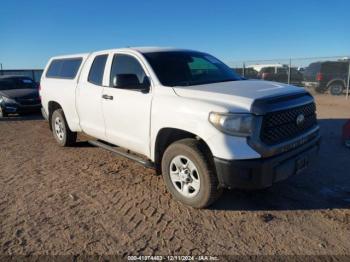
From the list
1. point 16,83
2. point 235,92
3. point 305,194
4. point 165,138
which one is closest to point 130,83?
point 165,138

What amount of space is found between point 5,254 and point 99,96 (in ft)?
9.32

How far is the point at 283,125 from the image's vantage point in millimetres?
3783

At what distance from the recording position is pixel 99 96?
5.43 meters

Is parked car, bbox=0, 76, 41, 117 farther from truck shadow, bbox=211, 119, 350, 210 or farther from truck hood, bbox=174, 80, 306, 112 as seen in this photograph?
truck shadow, bbox=211, 119, 350, 210

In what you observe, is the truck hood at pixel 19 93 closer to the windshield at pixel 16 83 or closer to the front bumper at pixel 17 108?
the front bumper at pixel 17 108

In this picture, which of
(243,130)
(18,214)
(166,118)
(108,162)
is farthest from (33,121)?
(243,130)

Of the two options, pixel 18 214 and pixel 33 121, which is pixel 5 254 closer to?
pixel 18 214

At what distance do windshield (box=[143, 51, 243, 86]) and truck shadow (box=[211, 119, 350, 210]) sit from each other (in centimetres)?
168

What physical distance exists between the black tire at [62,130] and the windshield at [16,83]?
22.1 ft

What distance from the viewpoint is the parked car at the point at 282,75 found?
67.9ft

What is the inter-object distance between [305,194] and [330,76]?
1689 cm

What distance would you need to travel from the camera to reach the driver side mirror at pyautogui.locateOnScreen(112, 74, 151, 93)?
14.6 ft

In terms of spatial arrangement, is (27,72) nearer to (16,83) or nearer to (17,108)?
(16,83)


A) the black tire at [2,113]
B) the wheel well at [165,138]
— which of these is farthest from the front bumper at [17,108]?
the wheel well at [165,138]
